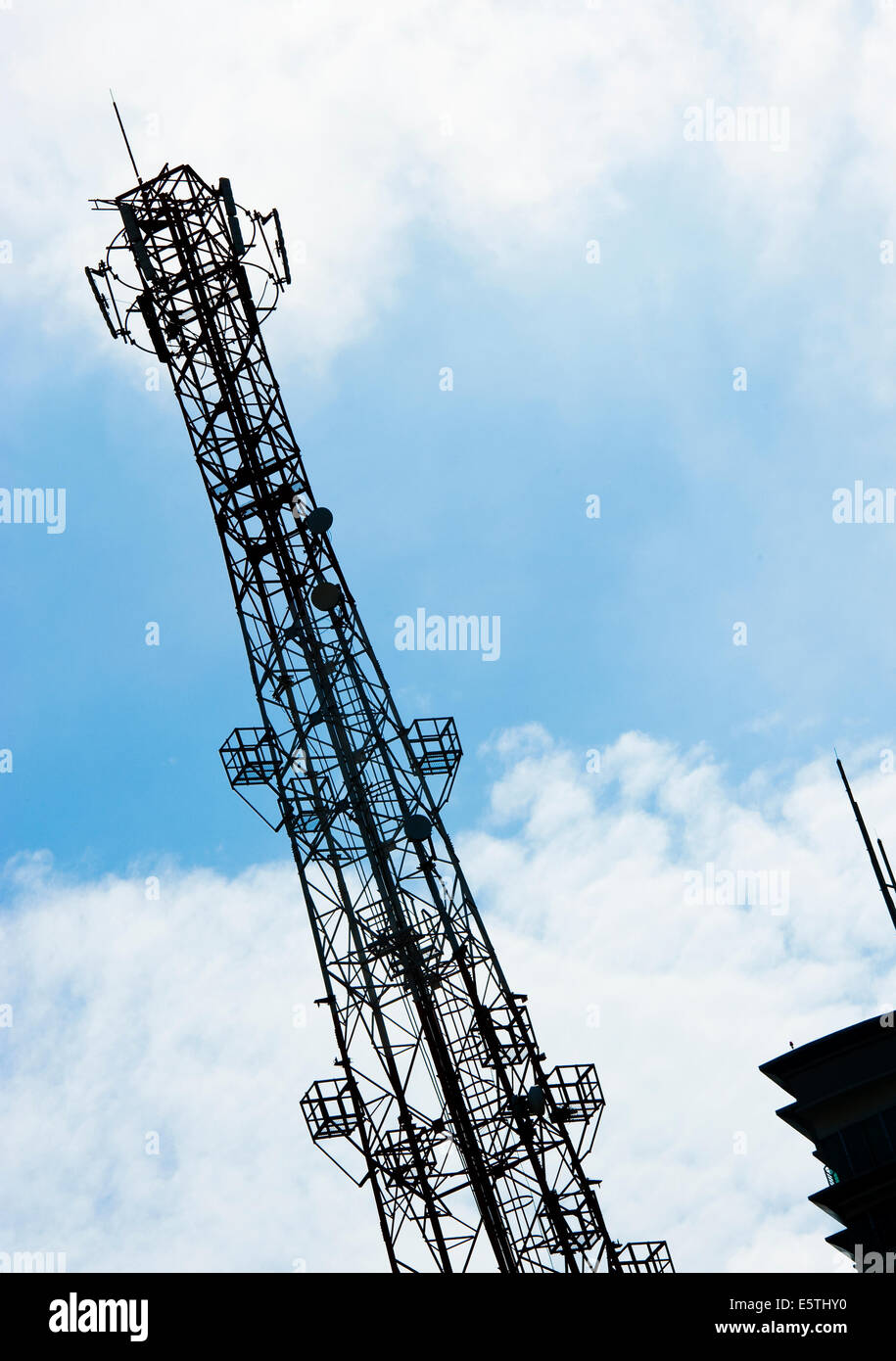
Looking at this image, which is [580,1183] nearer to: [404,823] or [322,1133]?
[322,1133]

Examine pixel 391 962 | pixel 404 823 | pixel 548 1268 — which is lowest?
pixel 548 1268

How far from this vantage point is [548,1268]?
33375mm
